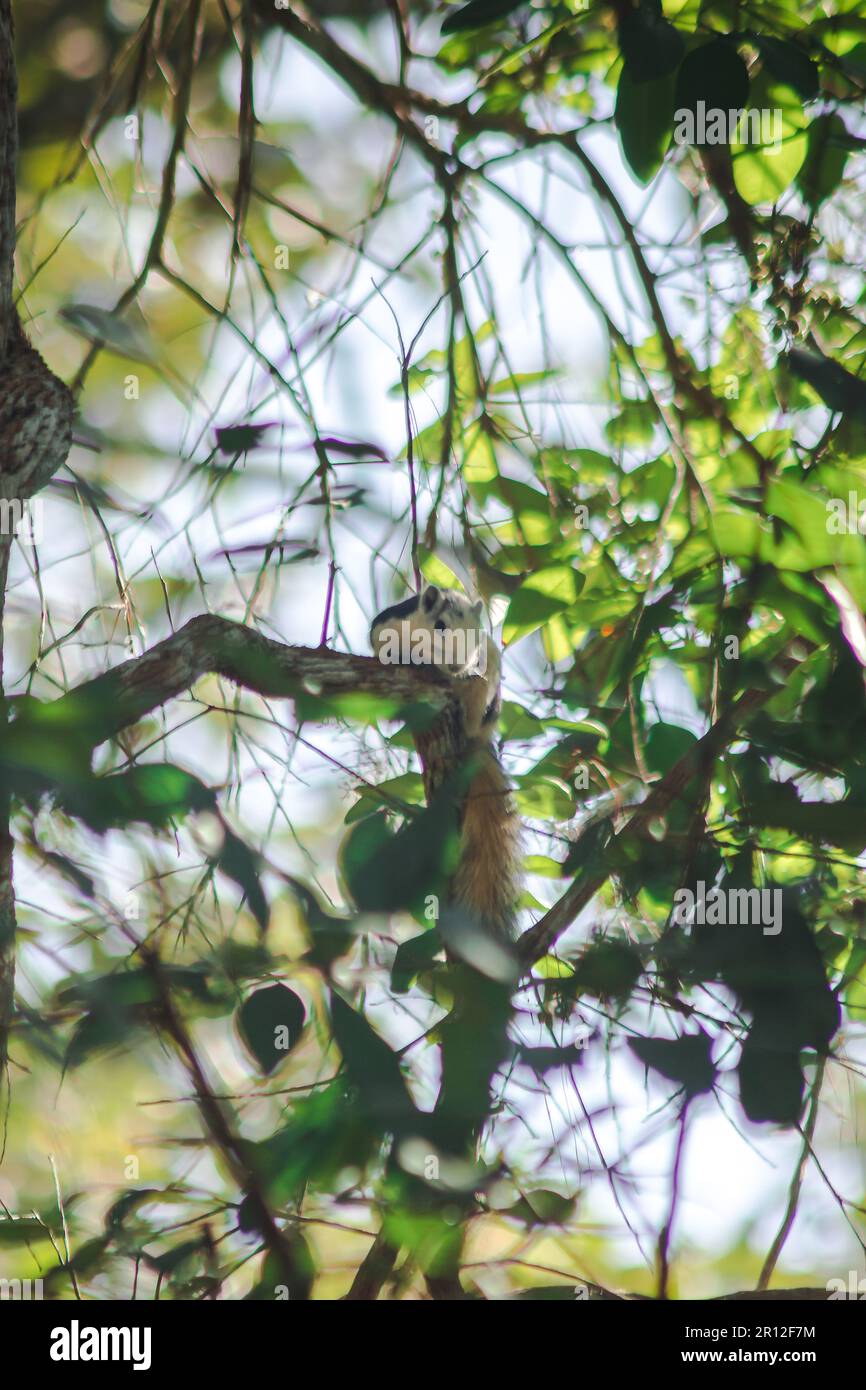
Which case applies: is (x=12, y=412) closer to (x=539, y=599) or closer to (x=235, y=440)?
(x=235, y=440)

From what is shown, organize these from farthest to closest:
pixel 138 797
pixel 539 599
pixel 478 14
Answer: 1. pixel 539 599
2. pixel 478 14
3. pixel 138 797

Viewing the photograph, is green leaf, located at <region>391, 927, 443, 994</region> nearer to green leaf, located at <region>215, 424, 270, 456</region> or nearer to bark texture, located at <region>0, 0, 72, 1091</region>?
bark texture, located at <region>0, 0, 72, 1091</region>

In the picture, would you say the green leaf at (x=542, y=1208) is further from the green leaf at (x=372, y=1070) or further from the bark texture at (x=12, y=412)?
the bark texture at (x=12, y=412)

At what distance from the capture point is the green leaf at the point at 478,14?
129cm

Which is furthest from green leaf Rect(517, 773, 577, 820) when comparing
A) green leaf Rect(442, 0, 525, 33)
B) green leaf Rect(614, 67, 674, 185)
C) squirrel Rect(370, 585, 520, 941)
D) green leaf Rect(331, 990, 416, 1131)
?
green leaf Rect(442, 0, 525, 33)

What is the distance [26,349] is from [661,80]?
771 millimetres

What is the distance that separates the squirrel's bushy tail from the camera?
1708 millimetres

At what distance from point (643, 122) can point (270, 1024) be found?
40.7 inches

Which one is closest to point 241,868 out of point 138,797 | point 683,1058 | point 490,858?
point 138,797

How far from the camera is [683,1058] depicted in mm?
1076

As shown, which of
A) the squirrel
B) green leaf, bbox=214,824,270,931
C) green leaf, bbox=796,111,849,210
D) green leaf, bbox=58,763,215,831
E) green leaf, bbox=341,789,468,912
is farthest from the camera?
the squirrel

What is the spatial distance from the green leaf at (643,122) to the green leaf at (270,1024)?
3.13 ft

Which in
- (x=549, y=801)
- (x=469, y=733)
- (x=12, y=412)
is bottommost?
(x=549, y=801)
